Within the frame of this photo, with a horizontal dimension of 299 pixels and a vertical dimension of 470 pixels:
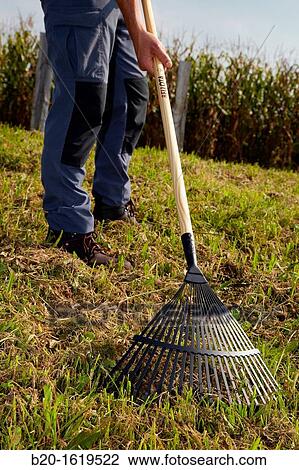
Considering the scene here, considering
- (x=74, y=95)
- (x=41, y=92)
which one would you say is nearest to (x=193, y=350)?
(x=74, y=95)

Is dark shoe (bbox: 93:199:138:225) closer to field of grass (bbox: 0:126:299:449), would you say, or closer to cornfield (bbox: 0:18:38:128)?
field of grass (bbox: 0:126:299:449)

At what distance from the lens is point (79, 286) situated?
125 inches

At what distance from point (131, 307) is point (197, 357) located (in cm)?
72

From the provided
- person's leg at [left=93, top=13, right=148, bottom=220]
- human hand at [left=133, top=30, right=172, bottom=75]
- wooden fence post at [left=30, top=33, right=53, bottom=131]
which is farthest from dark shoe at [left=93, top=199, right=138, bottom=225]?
wooden fence post at [left=30, top=33, right=53, bottom=131]

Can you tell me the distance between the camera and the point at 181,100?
28.7 ft

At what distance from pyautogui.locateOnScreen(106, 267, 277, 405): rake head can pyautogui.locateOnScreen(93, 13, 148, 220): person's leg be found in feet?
4.26

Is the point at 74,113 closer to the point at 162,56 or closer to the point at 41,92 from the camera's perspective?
the point at 162,56

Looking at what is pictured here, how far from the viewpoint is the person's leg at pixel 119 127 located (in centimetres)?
374

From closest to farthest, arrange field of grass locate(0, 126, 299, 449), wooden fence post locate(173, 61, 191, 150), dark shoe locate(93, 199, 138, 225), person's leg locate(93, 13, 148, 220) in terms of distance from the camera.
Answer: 1. field of grass locate(0, 126, 299, 449)
2. person's leg locate(93, 13, 148, 220)
3. dark shoe locate(93, 199, 138, 225)
4. wooden fence post locate(173, 61, 191, 150)

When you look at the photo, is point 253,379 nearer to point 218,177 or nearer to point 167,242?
point 167,242

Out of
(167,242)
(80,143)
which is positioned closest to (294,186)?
(167,242)

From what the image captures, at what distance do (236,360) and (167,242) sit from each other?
58.9 inches

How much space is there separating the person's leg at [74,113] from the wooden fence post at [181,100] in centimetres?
536

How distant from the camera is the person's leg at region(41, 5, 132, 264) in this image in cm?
318
